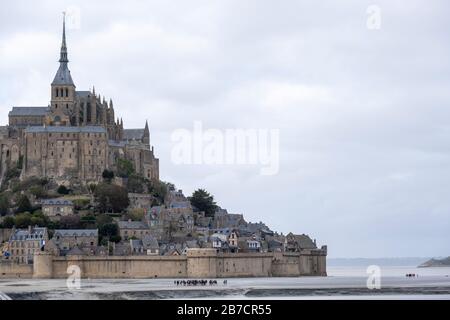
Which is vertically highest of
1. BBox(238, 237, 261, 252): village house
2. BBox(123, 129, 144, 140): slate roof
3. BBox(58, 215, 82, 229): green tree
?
BBox(123, 129, 144, 140): slate roof

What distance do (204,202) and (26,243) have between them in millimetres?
15018

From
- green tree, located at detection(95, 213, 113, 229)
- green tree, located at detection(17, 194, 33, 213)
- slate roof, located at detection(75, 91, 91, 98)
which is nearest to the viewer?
green tree, located at detection(95, 213, 113, 229)

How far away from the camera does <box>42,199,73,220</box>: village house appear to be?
57969mm

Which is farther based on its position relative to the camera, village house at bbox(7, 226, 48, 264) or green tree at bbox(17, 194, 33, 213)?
green tree at bbox(17, 194, 33, 213)

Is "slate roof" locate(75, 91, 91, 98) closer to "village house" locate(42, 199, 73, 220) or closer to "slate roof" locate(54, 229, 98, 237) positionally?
"village house" locate(42, 199, 73, 220)

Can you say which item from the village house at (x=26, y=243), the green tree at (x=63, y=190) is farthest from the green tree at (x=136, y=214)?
the village house at (x=26, y=243)

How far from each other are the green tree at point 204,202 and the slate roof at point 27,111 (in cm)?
1168

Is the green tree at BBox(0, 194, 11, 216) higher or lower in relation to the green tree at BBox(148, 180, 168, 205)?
lower

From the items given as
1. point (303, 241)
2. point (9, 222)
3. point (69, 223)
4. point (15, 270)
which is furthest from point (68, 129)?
point (303, 241)

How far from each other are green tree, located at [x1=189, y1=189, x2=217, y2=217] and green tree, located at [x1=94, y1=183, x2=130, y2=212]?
673cm

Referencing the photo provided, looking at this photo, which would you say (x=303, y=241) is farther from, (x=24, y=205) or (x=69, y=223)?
(x=24, y=205)

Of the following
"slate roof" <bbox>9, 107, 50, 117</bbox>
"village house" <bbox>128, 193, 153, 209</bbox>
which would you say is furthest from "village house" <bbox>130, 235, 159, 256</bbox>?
"slate roof" <bbox>9, 107, 50, 117</bbox>

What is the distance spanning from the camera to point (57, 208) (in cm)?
5828

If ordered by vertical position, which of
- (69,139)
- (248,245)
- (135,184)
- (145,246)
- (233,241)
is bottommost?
(145,246)
